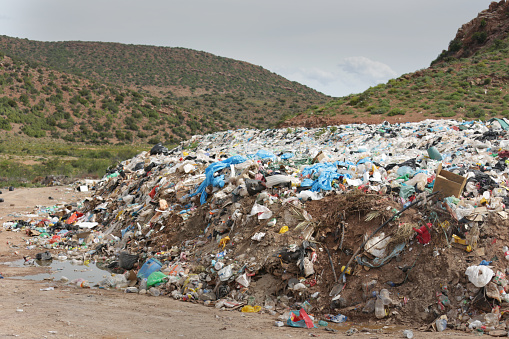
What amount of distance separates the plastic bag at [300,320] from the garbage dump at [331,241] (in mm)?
13

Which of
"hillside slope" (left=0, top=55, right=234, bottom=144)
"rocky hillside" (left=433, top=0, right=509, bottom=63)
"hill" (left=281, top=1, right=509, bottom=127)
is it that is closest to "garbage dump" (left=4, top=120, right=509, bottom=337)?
"hill" (left=281, top=1, right=509, bottom=127)

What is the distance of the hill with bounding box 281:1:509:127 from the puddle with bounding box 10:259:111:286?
14.4m

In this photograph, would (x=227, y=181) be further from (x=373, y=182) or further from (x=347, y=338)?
(x=347, y=338)

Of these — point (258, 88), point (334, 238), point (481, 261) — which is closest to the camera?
point (481, 261)

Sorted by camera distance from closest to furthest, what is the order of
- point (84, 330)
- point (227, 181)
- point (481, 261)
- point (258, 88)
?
1. point (84, 330)
2. point (481, 261)
3. point (227, 181)
4. point (258, 88)

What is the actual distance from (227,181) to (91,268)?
109 inches

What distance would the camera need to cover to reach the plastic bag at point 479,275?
13.3 feet

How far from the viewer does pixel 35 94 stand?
114 ft

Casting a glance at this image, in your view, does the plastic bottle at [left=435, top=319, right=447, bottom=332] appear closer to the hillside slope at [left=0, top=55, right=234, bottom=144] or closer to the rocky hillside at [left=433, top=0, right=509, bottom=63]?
the rocky hillside at [left=433, top=0, right=509, bottom=63]

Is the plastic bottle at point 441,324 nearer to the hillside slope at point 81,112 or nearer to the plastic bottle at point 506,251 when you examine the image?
the plastic bottle at point 506,251

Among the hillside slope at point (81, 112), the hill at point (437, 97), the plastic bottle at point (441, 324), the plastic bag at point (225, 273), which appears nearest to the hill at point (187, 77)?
the hillside slope at point (81, 112)

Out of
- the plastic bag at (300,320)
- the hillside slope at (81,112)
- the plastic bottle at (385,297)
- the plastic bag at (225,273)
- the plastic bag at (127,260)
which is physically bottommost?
the plastic bag at (127,260)

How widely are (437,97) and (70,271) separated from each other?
64.8 feet

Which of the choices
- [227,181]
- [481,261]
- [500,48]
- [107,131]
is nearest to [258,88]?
[107,131]
